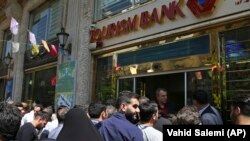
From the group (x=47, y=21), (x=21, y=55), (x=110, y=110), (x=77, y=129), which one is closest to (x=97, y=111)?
(x=110, y=110)

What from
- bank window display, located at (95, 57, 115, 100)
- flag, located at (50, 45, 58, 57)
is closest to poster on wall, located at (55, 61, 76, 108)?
flag, located at (50, 45, 58, 57)

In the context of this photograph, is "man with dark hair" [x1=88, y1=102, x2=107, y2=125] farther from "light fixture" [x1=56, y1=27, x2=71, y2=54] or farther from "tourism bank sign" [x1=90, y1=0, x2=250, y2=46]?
"light fixture" [x1=56, y1=27, x2=71, y2=54]

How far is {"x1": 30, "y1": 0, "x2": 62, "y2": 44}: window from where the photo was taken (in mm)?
12682

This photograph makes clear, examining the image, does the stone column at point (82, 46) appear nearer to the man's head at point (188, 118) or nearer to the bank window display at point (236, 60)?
the bank window display at point (236, 60)

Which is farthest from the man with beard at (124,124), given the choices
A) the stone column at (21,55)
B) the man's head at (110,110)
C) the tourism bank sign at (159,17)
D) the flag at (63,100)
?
the stone column at (21,55)

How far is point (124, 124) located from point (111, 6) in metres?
6.68

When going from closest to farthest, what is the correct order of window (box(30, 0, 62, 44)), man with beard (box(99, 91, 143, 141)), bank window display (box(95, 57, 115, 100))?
man with beard (box(99, 91, 143, 141))
bank window display (box(95, 57, 115, 100))
window (box(30, 0, 62, 44))

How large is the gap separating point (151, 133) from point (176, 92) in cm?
376

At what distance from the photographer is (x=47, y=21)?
13555 mm

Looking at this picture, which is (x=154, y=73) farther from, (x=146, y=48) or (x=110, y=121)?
(x=110, y=121)

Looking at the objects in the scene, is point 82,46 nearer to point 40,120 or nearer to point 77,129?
point 40,120

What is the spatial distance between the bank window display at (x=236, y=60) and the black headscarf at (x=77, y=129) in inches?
153

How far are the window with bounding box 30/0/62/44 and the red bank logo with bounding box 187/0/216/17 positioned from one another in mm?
6527

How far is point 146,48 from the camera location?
8242 mm
